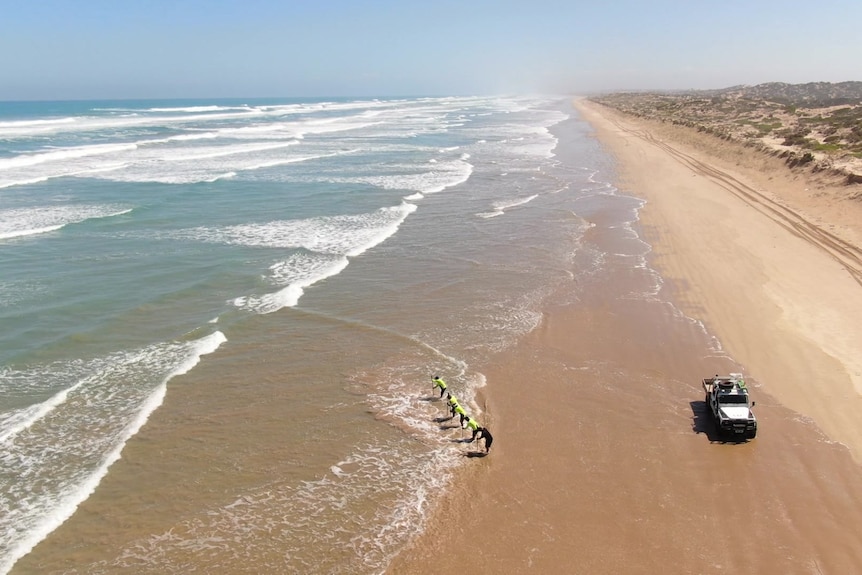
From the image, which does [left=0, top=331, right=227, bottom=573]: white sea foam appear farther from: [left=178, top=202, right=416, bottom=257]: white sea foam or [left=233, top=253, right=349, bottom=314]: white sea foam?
[left=178, top=202, right=416, bottom=257]: white sea foam

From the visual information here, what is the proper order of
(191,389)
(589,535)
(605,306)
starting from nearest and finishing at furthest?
(589,535), (191,389), (605,306)

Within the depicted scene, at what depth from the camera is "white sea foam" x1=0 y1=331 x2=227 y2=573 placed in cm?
1055

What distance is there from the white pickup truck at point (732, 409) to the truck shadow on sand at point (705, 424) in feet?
0.44

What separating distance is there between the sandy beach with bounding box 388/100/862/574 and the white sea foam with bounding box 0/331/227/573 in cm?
626

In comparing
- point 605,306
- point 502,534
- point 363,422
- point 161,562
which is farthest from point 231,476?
point 605,306

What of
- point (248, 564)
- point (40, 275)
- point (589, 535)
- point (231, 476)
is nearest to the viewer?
point (248, 564)

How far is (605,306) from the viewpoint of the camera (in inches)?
783

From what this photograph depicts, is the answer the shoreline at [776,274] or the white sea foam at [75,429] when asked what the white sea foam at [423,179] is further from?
the white sea foam at [75,429]

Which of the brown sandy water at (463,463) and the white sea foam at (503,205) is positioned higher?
the white sea foam at (503,205)

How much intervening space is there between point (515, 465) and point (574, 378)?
13.3ft

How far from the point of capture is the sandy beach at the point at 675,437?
9.98 m

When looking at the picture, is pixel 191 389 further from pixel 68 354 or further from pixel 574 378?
pixel 574 378

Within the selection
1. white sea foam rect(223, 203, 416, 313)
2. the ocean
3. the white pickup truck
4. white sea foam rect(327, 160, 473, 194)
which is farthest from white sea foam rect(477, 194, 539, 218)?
the white pickup truck

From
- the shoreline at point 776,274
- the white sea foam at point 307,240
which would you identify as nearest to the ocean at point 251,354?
the white sea foam at point 307,240
